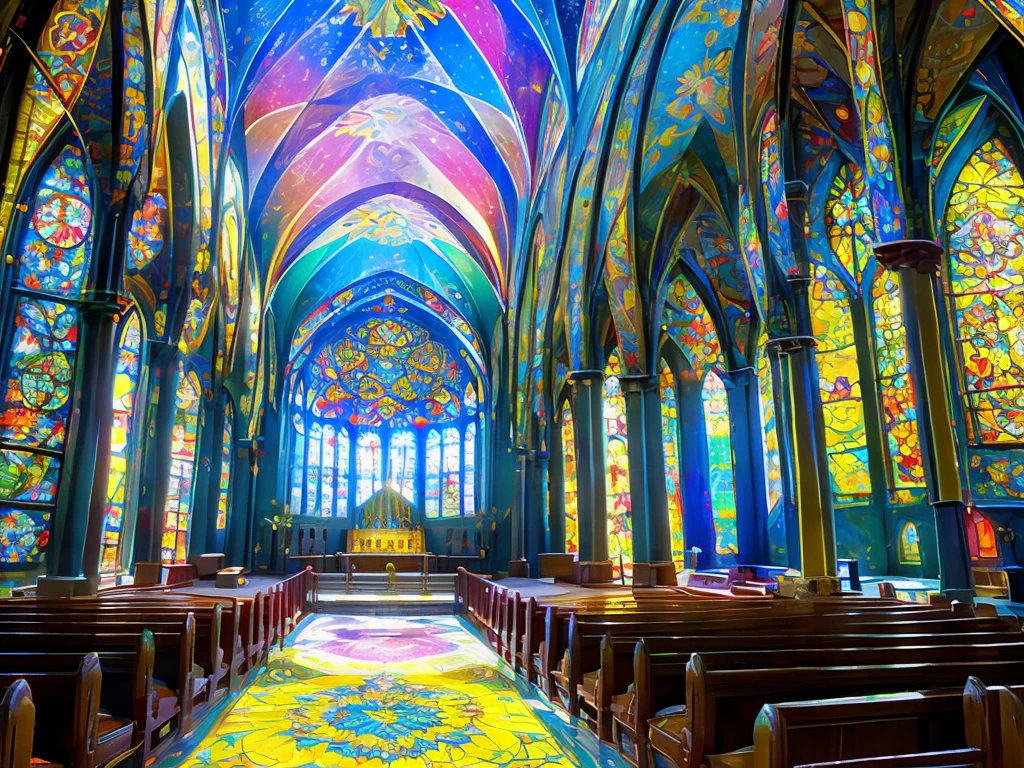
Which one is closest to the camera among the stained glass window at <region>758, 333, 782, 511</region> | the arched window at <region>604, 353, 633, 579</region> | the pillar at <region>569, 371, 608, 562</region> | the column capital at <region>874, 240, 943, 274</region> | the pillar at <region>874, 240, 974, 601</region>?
the pillar at <region>874, 240, 974, 601</region>

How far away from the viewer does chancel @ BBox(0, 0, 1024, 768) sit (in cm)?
430

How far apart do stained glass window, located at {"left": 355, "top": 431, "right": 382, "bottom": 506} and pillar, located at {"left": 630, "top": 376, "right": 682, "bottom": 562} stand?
17913 mm

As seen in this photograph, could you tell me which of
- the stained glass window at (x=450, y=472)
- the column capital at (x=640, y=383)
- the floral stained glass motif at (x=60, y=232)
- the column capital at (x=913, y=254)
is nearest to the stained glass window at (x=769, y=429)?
the column capital at (x=640, y=383)

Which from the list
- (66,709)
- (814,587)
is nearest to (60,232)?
(66,709)

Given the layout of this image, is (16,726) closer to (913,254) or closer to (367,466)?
(913,254)

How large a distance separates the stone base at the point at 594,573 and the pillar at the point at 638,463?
3.03 feet

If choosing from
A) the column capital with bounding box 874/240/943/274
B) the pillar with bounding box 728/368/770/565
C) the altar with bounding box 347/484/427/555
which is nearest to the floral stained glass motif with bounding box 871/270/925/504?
the pillar with bounding box 728/368/770/565

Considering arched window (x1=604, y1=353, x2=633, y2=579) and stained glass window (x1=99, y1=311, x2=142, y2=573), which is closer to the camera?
stained glass window (x1=99, y1=311, x2=142, y2=573)

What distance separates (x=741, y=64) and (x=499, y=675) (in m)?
9.49

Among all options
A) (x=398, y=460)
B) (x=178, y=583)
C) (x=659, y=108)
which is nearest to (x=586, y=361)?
(x=659, y=108)

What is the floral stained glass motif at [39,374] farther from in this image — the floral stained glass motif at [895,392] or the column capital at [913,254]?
the floral stained glass motif at [895,392]

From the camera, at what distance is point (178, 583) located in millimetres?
13477

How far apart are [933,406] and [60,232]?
1316cm

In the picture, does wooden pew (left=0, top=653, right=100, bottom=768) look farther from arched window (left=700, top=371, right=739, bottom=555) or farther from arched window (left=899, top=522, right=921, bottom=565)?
arched window (left=700, top=371, right=739, bottom=555)
